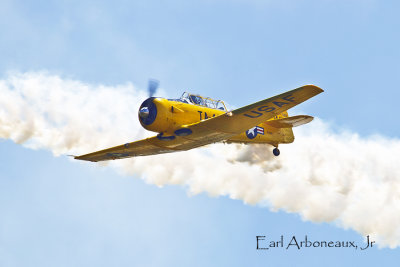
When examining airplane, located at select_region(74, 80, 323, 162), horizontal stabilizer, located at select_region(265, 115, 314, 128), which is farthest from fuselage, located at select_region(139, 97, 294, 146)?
horizontal stabilizer, located at select_region(265, 115, 314, 128)

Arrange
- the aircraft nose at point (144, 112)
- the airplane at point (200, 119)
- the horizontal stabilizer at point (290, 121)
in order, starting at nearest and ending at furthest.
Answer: the airplane at point (200, 119) → the aircraft nose at point (144, 112) → the horizontal stabilizer at point (290, 121)

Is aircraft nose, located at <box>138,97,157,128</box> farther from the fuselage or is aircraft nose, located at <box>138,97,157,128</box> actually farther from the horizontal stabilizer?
the horizontal stabilizer

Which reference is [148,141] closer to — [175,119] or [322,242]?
[175,119]

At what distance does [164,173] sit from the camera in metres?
28.8

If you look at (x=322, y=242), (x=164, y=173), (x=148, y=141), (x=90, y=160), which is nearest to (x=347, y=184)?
(x=322, y=242)

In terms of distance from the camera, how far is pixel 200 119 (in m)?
22.8

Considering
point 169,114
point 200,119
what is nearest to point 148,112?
point 169,114

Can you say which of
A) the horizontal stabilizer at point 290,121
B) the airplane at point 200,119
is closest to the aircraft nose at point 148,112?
the airplane at point 200,119

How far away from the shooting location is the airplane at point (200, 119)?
20.3 metres

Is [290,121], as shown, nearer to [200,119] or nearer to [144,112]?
[200,119]

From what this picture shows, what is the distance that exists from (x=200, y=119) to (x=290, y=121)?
4.95m

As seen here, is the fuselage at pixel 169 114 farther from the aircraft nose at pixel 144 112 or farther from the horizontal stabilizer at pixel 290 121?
the horizontal stabilizer at pixel 290 121

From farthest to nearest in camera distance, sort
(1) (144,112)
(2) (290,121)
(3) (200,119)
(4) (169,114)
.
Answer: (2) (290,121) < (3) (200,119) < (4) (169,114) < (1) (144,112)

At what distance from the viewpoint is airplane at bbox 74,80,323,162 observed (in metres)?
20.3
